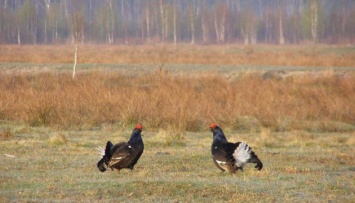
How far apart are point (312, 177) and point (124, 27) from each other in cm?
8978

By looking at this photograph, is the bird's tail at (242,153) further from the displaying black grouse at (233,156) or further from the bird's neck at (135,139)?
the bird's neck at (135,139)

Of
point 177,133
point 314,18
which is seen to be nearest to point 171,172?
point 177,133

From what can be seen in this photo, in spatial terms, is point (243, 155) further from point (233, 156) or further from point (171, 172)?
point (171, 172)

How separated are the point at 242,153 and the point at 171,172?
1443mm

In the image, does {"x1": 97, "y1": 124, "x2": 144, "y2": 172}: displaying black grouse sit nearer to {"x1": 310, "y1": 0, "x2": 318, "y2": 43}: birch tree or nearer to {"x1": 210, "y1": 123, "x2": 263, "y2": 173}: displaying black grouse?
{"x1": 210, "y1": 123, "x2": 263, "y2": 173}: displaying black grouse

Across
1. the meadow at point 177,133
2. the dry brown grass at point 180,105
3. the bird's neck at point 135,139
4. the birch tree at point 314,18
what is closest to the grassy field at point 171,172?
the meadow at point 177,133

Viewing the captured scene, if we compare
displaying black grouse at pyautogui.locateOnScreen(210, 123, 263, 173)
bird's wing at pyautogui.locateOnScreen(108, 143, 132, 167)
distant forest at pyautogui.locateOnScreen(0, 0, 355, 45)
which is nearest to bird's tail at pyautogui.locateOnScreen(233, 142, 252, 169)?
displaying black grouse at pyautogui.locateOnScreen(210, 123, 263, 173)

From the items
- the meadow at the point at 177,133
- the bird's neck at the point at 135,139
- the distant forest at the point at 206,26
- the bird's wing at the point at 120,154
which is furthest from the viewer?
the distant forest at the point at 206,26

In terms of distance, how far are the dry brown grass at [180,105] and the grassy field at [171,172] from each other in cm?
217

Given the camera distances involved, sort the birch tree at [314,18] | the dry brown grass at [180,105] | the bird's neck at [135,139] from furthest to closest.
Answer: the birch tree at [314,18] → the dry brown grass at [180,105] → the bird's neck at [135,139]

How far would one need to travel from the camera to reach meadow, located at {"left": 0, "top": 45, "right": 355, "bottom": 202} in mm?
11148

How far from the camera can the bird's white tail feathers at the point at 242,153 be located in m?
12.5

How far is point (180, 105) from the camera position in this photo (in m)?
22.7

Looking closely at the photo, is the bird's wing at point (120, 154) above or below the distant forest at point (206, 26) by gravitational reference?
above
